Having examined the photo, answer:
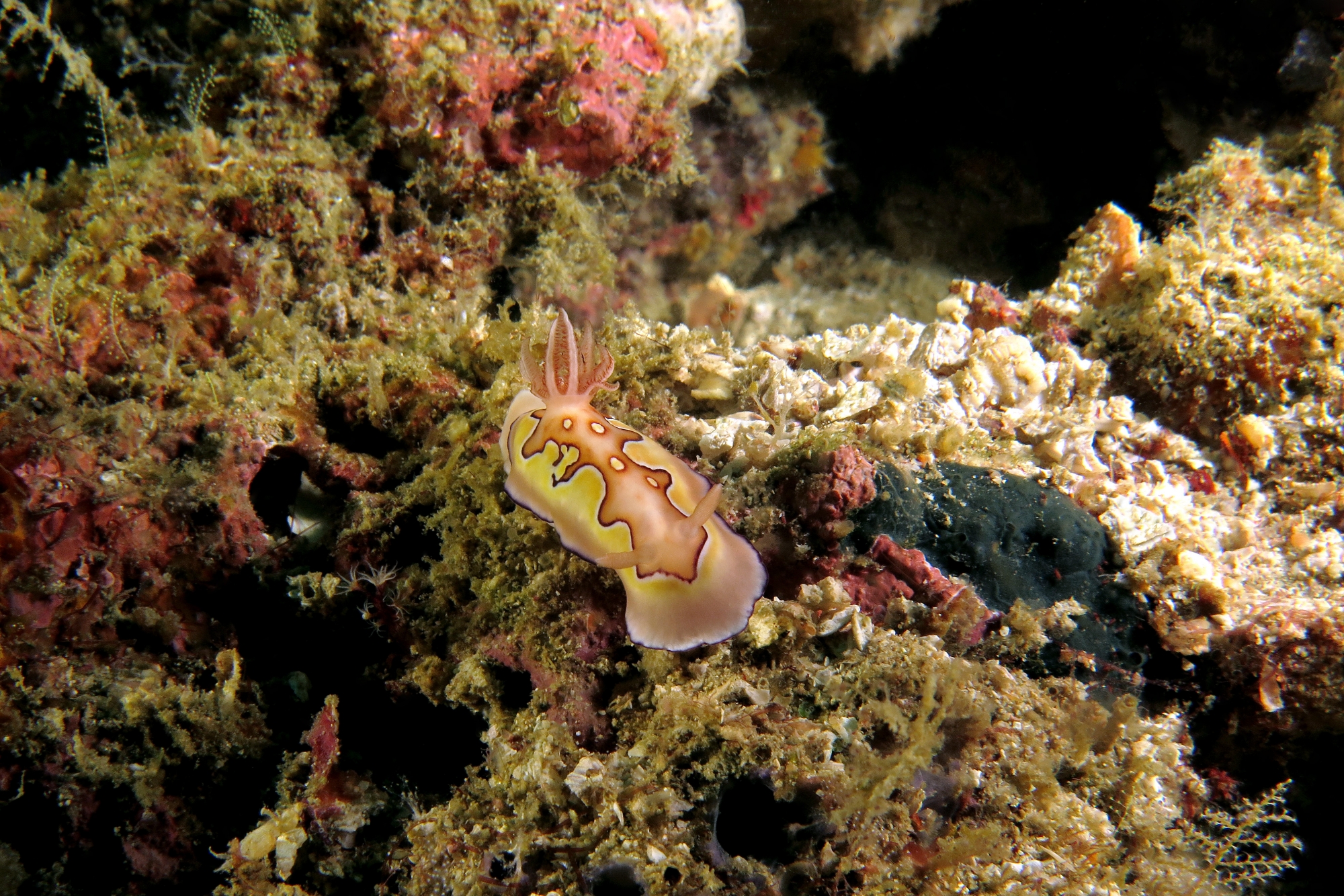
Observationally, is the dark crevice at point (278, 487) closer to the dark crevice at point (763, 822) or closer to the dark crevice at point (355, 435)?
the dark crevice at point (355, 435)

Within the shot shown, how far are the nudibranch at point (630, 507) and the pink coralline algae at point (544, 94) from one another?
187 cm

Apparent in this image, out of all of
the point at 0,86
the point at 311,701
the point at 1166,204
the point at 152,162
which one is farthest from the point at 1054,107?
the point at 0,86

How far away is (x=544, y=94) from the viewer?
399 cm

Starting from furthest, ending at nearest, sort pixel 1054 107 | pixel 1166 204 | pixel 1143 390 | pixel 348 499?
1. pixel 1054 107
2. pixel 1166 204
3. pixel 1143 390
4. pixel 348 499

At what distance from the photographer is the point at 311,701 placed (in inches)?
111

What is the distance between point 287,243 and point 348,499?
5.65 ft

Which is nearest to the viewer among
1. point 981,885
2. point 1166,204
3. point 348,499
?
point 981,885

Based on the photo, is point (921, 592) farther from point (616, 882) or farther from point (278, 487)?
point (278, 487)

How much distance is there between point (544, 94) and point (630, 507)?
3.05 meters

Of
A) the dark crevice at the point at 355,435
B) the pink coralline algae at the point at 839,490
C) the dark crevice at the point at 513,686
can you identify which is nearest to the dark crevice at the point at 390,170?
the dark crevice at the point at 355,435

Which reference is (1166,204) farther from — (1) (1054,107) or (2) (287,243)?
(2) (287,243)

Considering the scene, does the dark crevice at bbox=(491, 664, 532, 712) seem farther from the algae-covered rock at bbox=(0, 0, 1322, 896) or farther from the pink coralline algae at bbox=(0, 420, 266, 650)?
the pink coralline algae at bbox=(0, 420, 266, 650)

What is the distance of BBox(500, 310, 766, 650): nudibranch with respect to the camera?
A: 2.24m

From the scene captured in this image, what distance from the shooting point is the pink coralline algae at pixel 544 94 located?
370 cm
